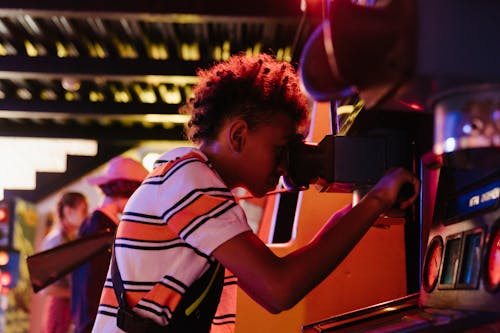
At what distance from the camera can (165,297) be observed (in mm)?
1047

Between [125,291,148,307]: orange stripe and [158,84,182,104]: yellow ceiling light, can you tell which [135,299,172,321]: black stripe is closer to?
[125,291,148,307]: orange stripe

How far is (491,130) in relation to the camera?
66 centimetres

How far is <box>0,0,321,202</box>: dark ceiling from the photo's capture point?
4.00 metres

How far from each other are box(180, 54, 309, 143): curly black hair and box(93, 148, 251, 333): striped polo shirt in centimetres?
9

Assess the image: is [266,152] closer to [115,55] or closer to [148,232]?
[148,232]

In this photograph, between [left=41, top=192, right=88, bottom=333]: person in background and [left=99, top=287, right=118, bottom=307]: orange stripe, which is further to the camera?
A: [left=41, top=192, right=88, bottom=333]: person in background

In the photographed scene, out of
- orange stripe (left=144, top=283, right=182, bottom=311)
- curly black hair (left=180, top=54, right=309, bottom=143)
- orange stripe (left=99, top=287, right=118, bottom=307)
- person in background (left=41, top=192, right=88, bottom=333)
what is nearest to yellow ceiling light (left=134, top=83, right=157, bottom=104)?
person in background (left=41, top=192, right=88, bottom=333)

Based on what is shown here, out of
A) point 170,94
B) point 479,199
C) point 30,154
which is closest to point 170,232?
point 479,199

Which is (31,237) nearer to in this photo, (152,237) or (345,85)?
(152,237)

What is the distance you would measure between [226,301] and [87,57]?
419cm

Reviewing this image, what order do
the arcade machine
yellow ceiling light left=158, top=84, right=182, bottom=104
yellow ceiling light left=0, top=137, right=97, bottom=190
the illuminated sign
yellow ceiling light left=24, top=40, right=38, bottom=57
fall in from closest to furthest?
1. the arcade machine
2. the illuminated sign
3. yellow ceiling light left=24, top=40, right=38, bottom=57
4. yellow ceiling light left=158, top=84, right=182, bottom=104
5. yellow ceiling light left=0, top=137, right=97, bottom=190

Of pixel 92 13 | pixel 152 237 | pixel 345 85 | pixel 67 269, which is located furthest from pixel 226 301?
pixel 92 13

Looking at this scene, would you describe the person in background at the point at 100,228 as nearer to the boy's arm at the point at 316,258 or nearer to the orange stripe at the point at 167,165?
the orange stripe at the point at 167,165

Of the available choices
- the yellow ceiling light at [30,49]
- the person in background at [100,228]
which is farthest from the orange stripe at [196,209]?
the yellow ceiling light at [30,49]
